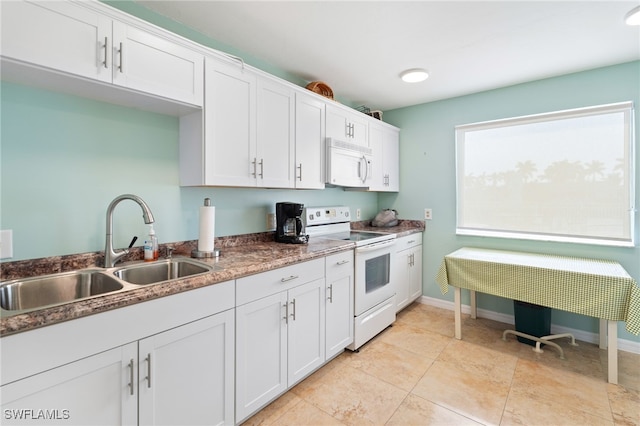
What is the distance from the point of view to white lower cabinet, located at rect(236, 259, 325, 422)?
5.10 ft

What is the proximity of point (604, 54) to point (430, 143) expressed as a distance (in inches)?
61.6

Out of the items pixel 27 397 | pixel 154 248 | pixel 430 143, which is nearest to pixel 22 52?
pixel 154 248

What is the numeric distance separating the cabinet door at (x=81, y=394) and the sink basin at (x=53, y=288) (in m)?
0.33

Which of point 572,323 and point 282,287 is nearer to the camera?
point 282,287

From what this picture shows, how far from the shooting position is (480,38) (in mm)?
2062

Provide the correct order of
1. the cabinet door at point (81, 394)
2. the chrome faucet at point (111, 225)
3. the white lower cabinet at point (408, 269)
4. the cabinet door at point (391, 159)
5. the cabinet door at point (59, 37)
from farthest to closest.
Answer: the cabinet door at point (391, 159)
the white lower cabinet at point (408, 269)
the chrome faucet at point (111, 225)
the cabinet door at point (59, 37)
the cabinet door at point (81, 394)

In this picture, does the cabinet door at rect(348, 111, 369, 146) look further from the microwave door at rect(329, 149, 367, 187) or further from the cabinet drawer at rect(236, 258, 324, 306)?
the cabinet drawer at rect(236, 258, 324, 306)

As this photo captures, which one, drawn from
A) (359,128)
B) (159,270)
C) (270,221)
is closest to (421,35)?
(359,128)

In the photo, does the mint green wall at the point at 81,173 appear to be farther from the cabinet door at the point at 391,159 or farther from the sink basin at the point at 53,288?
the cabinet door at the point at 391,159

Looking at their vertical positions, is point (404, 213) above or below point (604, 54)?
below

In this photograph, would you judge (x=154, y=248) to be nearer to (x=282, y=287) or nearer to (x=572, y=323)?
(x=282, y=287)

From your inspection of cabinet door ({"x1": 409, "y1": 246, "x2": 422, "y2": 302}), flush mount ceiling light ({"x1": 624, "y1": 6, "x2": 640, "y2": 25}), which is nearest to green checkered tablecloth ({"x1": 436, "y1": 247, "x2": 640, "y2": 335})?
cabinet door ({"x1": 409, "y1": 246, "x2": 422, "y2": 302})

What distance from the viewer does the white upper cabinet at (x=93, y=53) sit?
1121mm

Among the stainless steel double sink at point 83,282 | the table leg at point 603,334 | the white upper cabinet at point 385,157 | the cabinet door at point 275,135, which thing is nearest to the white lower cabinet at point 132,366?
the stainless steel double sink at point 83,282
